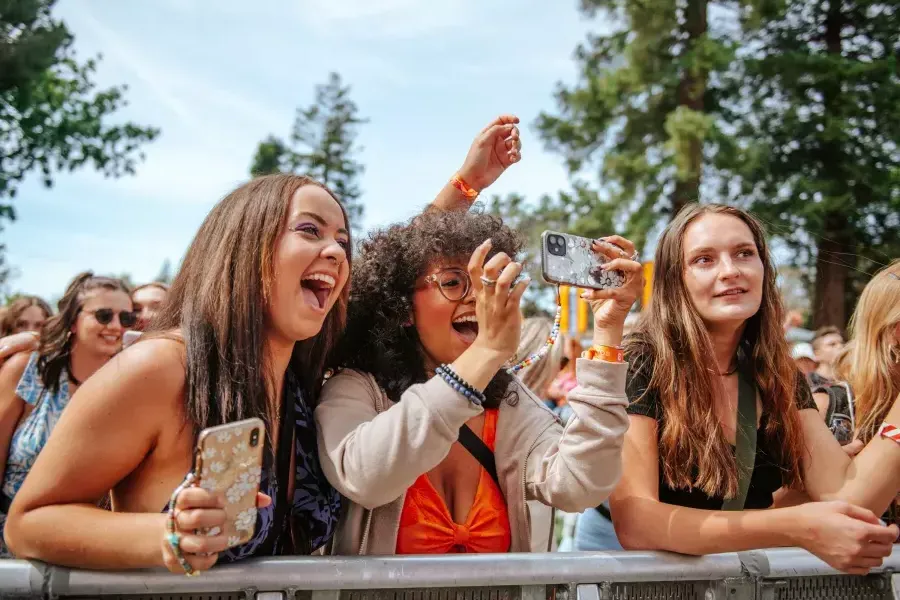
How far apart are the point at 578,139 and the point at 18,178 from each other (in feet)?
43.8

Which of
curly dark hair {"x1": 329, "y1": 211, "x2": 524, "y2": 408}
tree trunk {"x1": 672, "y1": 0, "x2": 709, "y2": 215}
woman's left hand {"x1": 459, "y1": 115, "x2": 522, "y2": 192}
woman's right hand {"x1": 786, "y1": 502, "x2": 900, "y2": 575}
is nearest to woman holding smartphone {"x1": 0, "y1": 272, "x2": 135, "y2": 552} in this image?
curly dark hair {"x1": 329, "y1": 211, "x2": 524, "y2": 408}

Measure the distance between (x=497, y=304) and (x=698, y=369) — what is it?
33.5 inches

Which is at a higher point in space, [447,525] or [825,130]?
[825,130]

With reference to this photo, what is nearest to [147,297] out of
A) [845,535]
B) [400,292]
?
[400,292]

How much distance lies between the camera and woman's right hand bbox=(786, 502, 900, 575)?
1878 mm

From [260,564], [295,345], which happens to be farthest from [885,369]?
[260,564]

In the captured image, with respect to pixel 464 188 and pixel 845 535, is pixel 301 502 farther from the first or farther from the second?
pixel 845 535

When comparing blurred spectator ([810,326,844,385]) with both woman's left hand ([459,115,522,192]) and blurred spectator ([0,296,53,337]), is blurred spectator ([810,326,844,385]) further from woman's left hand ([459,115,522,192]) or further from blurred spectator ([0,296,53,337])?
blurred spectator ([0,296,53,337])

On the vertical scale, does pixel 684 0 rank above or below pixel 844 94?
above

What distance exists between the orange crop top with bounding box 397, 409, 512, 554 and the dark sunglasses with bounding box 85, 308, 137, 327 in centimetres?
285

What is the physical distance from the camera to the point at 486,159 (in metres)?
2.67

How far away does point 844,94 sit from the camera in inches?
675

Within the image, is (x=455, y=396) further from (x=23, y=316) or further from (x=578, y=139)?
(x=578, y=139)

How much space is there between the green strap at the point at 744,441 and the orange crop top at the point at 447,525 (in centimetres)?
67
